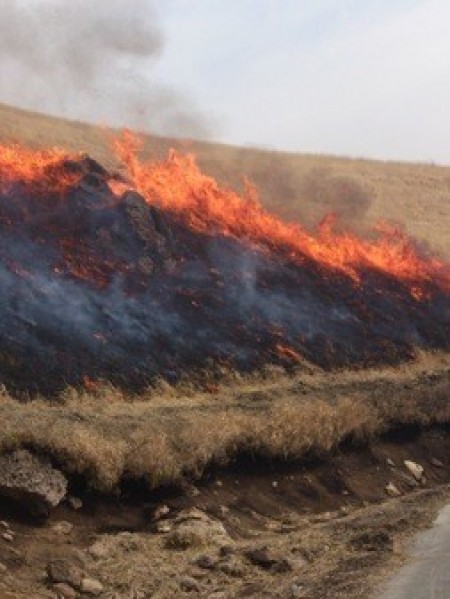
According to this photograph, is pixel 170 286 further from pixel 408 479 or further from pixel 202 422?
pixel 408 479

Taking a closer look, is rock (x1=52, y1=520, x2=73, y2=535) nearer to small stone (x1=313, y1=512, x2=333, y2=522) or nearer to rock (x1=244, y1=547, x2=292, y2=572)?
rock (x1=244, y1=547, x2=292, y2=572)

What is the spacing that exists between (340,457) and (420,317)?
1568 cm

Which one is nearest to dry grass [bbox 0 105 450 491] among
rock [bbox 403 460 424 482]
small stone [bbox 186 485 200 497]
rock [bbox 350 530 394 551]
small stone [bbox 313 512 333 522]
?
small stone [bbox 186 485 200 497]

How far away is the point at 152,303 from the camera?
908 inches

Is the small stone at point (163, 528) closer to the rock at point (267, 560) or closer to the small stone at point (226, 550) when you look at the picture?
the small stone at point (226, 550)

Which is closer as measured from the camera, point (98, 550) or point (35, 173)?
point (98, 550)

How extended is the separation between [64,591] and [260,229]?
937 inches

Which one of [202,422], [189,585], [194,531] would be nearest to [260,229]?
[202,422]

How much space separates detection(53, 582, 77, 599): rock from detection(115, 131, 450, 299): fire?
20.4 meters

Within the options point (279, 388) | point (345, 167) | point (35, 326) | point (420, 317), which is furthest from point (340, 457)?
point (345, 167)

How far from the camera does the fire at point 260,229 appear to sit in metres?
29.8

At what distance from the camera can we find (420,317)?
31594 mm

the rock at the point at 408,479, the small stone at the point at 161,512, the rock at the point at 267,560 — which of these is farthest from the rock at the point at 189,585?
the rock at the point at 408,479

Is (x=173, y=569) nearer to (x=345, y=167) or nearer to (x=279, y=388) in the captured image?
(x=279, y=388)
